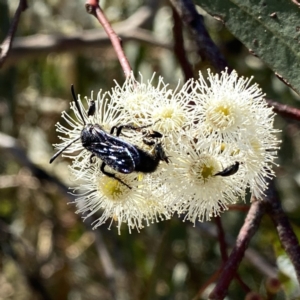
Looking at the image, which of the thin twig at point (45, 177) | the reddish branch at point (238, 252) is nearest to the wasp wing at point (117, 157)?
the reddish branch at point (238, 252)

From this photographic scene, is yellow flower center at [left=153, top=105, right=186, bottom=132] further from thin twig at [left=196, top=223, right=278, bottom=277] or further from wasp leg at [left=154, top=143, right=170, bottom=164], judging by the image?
thin twig at [left=196, top=223, right=278, bottom=277]

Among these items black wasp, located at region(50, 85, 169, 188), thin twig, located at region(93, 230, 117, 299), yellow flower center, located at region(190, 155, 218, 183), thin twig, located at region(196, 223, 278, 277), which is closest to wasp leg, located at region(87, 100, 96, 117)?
black wasp, located at region(50, 85, 169, 188)

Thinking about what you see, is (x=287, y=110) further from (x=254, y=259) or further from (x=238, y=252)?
(x=254, y=259)

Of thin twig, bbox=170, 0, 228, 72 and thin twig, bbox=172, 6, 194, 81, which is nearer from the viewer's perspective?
thin twig, bbox=170, 0, 228, 72

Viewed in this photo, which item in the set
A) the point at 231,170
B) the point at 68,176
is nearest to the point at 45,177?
the point at 68,176

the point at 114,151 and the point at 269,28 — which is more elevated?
the point at 269,28

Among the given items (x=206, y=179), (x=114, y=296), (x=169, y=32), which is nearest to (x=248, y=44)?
(x=206, y=179)
